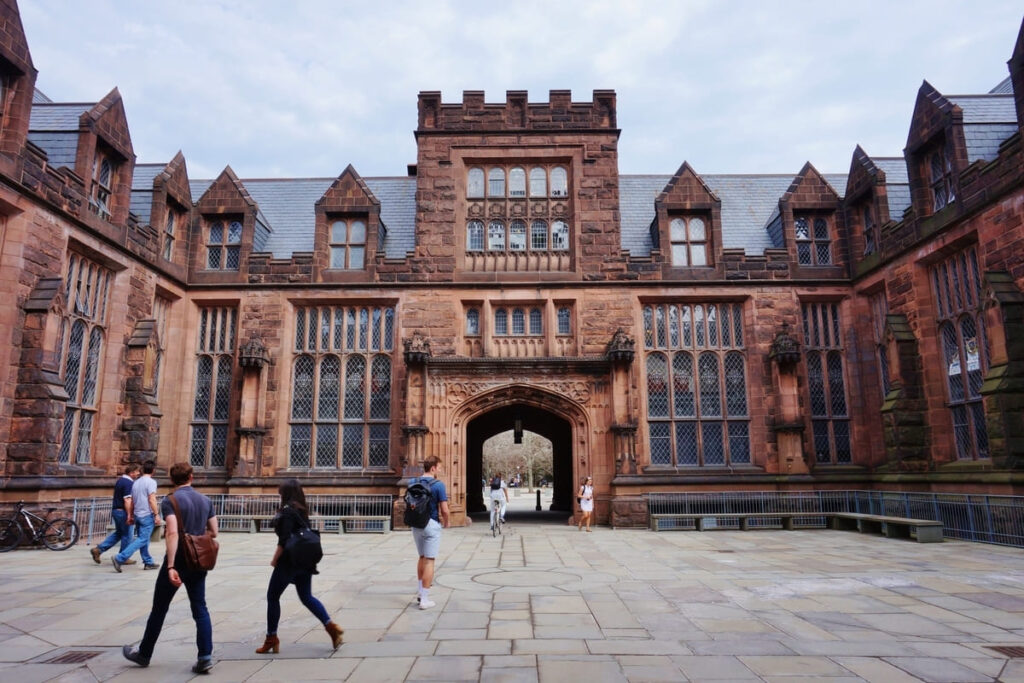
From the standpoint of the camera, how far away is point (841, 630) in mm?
6594

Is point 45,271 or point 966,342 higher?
point 45,271

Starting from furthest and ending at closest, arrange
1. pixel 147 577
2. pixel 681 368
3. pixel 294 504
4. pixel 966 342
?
1. pixel 681 368
2. pixel 966 342
3. pixel 147 577
4. pixel 294 504

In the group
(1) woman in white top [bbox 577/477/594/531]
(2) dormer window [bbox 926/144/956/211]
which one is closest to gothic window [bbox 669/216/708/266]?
(2) dormer window [bbox 926/144/956/211]

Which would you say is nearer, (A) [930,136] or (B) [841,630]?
(B) [841,630]

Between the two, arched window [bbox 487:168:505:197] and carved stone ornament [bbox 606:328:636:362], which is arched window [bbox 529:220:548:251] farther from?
carved stone ornament [bbox 606:328:636:362]

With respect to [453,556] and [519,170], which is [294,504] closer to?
[453,556]

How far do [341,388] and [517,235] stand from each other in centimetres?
684

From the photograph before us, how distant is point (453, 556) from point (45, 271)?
1038cm

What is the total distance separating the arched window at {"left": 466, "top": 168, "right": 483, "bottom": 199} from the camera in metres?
20.8

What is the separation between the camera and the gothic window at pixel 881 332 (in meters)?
18.9

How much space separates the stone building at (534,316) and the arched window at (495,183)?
0.04 metres

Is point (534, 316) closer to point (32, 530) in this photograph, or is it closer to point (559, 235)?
point (559, 235)

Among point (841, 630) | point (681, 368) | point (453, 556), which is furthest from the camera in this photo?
point (681, 368)

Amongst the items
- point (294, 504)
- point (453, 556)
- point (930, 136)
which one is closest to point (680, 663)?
point (294, 504)
